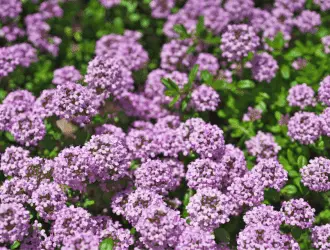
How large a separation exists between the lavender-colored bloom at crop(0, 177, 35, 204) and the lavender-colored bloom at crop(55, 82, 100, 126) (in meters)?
1.09

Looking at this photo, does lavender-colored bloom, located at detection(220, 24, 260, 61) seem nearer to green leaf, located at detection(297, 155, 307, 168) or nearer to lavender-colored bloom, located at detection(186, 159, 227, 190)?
green leaf, located at detection(297, 155, 307, 168)

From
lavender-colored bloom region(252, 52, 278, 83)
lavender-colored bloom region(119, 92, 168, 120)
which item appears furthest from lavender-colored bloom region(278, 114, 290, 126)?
lavender-colored bloom region(119, 92, 168, 120)

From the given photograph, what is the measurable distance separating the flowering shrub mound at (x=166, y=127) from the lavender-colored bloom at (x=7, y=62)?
22mm

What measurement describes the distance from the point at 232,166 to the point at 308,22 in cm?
361

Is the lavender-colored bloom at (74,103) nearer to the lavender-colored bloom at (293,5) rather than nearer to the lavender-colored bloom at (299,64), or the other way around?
the lavender-colored bloom at (299,64)

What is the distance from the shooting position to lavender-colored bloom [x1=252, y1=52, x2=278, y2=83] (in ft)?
25.8

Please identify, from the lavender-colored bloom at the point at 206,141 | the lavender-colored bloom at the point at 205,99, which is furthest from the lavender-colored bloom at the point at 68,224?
the lavender-colored bloom at the point at 205,99

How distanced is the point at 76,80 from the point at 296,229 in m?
4.13

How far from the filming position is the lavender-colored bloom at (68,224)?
567 cm

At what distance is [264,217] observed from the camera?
19.6ft

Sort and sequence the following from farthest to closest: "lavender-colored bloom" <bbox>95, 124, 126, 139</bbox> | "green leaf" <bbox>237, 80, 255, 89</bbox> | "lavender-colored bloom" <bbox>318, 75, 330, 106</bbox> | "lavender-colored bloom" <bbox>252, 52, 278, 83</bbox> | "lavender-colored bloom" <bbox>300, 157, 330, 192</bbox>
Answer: "lavender-colored bloom" <bbox>252, 52, 278, 83</bbox> → "green leaf" <bbox>237, 80, 255, 89</bbox> → "lavender-colored bloom" <bbox>318, 75, 330, 106</bbox> → "lavender-colored bloom" <bbox>95, 124, 126, 139</bbox> → "lavender-colored bloom" <bbox>300, 157, 330, 192</bbox>

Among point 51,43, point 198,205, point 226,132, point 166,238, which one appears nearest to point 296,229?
point 198,205

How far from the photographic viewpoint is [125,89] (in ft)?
24.7

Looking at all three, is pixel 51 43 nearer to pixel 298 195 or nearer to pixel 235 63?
pixel 235 63
